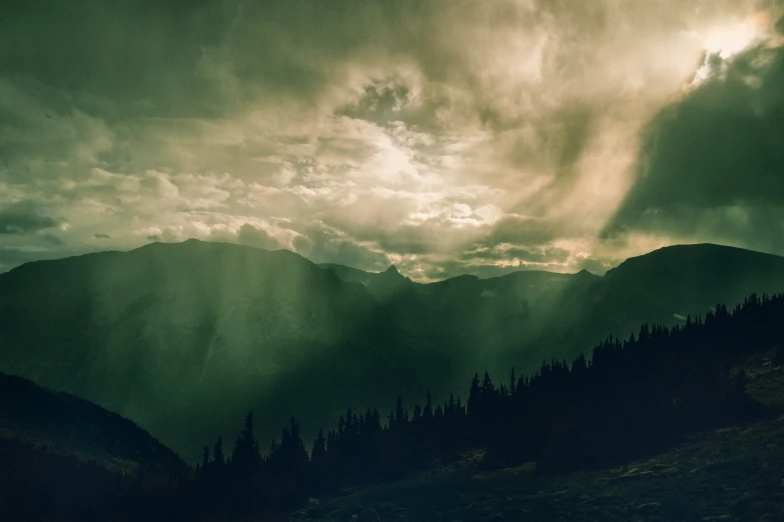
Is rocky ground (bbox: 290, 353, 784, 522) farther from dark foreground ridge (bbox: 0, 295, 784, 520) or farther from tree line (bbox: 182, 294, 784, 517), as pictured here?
tree line (bbox: 182, 294, 784, 517)

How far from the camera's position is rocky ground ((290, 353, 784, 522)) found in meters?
93.1

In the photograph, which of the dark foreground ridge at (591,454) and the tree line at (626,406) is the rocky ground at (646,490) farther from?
the tree line at (626,406)

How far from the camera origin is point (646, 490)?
107 metres

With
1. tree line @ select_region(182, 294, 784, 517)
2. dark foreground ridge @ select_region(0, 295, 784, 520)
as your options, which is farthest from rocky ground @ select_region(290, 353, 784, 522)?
tree line @ select_region(182, 294, 784, 517)

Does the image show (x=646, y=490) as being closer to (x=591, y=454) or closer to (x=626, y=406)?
(x=591, y=454)

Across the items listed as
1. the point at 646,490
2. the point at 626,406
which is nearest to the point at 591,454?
the point at 626,406

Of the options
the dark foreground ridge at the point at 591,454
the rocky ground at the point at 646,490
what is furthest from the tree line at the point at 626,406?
the rocky ground at the point at 646,490

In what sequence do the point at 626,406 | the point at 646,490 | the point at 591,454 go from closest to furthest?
the point at 646,490 < the point at 591,454 < the point at 626,406

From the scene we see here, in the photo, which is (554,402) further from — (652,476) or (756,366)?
(652,476)

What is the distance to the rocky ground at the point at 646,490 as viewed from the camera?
93062 mm

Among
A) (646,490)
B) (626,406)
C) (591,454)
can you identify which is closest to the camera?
(646,490)

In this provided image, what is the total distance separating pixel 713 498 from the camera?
94.2 meters

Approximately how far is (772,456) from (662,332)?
9290 cm

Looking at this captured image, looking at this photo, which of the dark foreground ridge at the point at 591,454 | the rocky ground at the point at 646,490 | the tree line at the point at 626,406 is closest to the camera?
the rocky ground at the point at 646,490
